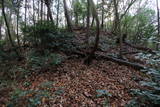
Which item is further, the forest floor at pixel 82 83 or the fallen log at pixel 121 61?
the fallen log at pixel 121 61

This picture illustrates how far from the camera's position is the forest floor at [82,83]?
3.78 metres

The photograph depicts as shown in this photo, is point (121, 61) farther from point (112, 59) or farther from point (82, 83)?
point (82, 83)

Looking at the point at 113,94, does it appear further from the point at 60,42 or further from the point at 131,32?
the point at 131,32

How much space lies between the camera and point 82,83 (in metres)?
4.76

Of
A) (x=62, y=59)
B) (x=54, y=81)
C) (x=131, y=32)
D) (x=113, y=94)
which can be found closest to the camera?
(x=113, y=94)

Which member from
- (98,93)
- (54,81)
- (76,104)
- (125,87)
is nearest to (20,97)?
(54,81)

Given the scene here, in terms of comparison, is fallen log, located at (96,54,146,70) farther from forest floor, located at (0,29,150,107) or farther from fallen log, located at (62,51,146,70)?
forest floor, located at (0,29,150,107)

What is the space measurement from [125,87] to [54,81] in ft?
9.21

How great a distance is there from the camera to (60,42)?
752cm

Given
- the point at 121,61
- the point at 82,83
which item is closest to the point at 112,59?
the point at 121,61

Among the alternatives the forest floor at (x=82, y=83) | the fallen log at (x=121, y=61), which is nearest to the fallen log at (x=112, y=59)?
the fallen log at (x=121, y=61)

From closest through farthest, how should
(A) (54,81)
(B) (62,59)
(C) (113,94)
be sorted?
(C) (113,94) → (A) (54,81) → (B) (62,59)

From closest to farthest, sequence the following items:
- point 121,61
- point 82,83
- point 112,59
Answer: point 82,83
point 121,61
point 112,59

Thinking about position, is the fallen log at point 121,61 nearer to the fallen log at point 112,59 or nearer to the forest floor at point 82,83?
the fallen log at point 112,59
